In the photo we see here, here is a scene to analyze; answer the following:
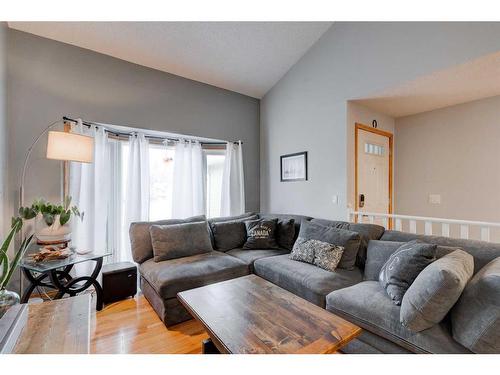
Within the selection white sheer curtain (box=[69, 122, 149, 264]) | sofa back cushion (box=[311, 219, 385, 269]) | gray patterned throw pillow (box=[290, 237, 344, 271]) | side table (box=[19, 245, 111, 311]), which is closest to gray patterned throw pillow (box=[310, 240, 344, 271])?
gray patterned throw pillow (box=[290, 237, 344, 271])

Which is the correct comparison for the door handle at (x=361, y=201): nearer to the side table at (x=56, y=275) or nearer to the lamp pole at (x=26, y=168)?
the side table at (x=56, y=275)

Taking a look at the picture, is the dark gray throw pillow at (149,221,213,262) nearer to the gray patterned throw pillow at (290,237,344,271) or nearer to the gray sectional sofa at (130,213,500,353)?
the gray sectional sofa at (130,213,500,353)

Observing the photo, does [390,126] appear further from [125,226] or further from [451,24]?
[125,226]

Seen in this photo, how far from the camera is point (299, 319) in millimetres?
1393

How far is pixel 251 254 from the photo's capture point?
291cm

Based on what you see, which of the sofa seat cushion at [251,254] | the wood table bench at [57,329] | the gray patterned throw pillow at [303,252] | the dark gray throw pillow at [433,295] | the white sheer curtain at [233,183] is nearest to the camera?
the wood table bench at [57,329]

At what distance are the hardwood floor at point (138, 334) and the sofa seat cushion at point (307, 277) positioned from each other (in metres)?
0.82

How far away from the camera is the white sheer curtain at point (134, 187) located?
3.20 metres

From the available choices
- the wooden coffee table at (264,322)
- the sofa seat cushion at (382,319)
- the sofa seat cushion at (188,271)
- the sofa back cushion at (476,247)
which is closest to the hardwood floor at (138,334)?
the sofa seat cushion at (188,271)

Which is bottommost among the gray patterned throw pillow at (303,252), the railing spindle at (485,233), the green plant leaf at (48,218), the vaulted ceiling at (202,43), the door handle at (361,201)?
the gray patterned throw pillow at (303,252)

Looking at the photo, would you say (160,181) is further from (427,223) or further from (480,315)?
(480,315)

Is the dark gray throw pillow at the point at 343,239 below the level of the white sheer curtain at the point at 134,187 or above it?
below
